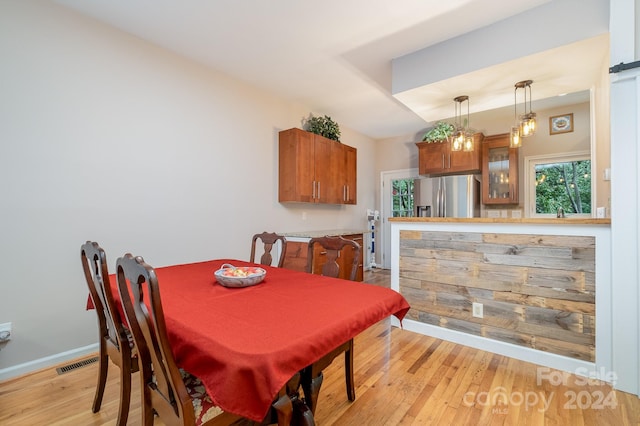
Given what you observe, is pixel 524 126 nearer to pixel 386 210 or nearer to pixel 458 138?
pixel 458 138

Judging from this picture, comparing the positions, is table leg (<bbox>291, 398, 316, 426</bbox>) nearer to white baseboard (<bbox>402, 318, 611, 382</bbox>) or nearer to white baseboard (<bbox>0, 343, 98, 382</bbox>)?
white baseboard (<bbox>402, 318, 611, 382</bbox>)

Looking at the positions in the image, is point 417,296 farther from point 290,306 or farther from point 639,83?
point 639,83

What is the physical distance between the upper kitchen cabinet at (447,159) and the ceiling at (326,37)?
3.96 ft

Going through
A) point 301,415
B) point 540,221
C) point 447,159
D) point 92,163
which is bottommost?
point 301,415

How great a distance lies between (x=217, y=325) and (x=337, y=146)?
3.79 m

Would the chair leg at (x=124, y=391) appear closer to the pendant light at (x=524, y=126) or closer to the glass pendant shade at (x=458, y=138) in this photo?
the glass pendant shade at (x=458, y=138)

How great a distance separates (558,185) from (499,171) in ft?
2.58

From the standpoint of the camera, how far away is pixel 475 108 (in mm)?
3377

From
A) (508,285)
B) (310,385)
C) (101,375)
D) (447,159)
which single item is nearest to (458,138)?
(508,285)

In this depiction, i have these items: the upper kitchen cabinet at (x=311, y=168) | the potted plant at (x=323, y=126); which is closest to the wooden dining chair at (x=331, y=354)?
the upper kitchen cabinet at (x=311, y=168)

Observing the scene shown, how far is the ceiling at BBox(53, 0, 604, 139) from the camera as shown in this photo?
87.3 inches

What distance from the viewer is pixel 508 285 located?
234cm

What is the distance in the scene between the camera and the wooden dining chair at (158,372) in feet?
2.91

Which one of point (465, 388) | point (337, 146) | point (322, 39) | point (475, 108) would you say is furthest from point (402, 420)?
point (337, 146)
